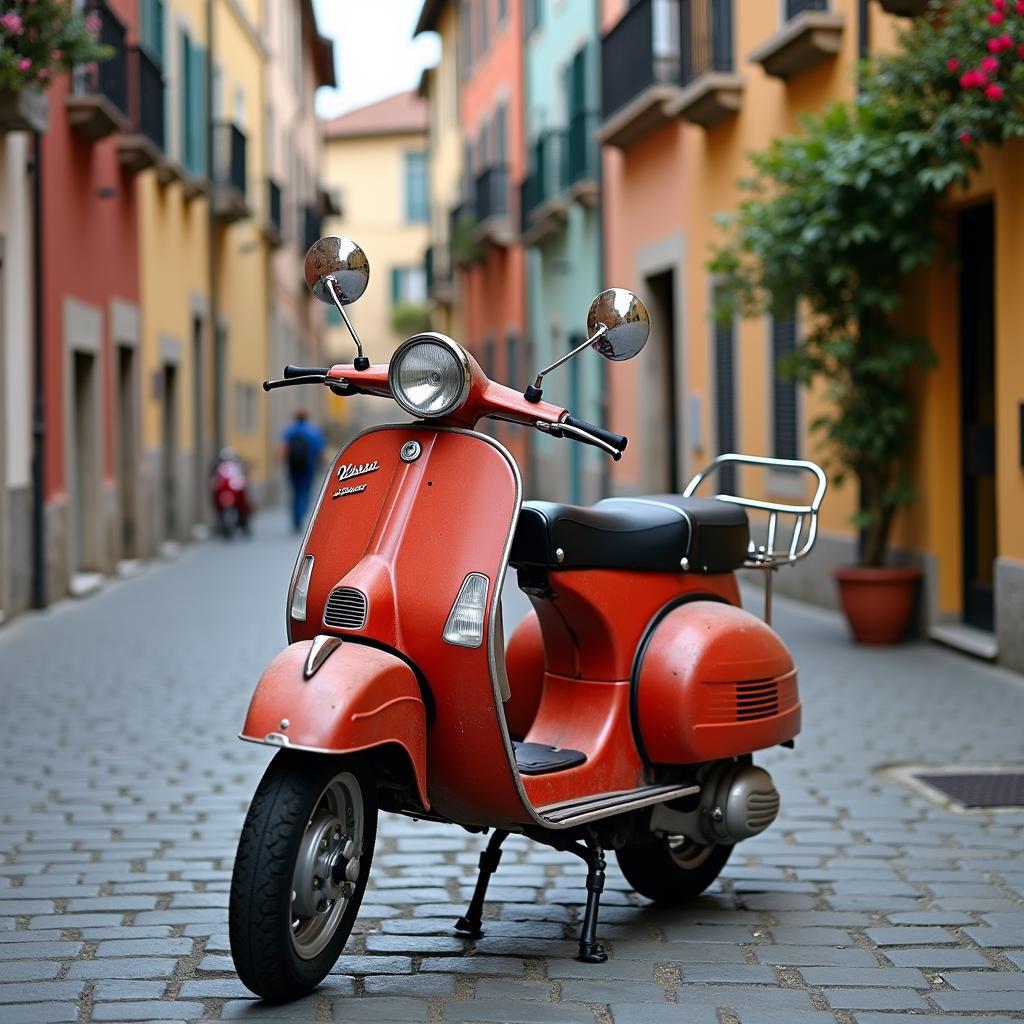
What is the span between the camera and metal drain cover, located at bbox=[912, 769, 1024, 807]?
20.9ft

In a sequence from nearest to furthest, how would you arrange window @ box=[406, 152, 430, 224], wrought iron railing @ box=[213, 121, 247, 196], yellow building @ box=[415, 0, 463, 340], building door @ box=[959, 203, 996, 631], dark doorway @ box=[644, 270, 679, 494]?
1. building door @ box=[959, 203, 996, 631]
2. dark doorway @ box=[644, 270, 679, 494]
3. wrought iron railing @ box=[213, 121, 247, 196]
4. yellow building @ box=[415, 0, 463, 340]
5. window @ box=[406, 152, 430, 224]

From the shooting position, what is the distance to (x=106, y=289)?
17.0 metres

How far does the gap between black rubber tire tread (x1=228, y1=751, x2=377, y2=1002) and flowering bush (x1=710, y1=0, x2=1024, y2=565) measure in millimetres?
6546

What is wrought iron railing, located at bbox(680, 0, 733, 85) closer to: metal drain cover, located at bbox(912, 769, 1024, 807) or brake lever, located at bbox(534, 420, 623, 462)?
metal drain cover, located at bbox(912, 769, 1024, 807)

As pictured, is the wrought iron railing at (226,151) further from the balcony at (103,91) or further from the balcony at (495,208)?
the balcony at (103,91)

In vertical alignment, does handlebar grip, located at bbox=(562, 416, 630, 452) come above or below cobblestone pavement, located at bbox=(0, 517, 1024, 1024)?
above

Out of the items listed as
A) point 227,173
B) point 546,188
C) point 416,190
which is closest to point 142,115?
point 227,173

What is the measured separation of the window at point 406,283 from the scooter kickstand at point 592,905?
A: 5925cm

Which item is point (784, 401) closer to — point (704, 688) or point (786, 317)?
point (786, 317)

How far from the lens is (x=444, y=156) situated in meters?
42.1

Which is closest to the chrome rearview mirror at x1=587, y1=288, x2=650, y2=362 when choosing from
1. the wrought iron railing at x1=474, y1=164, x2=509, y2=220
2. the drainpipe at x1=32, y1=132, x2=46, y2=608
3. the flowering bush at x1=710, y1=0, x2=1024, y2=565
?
the flowering bush at x1=710, y1=0, x2=1024, y2=565

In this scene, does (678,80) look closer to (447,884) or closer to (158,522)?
(158,522)

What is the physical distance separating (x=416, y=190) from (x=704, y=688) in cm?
6023

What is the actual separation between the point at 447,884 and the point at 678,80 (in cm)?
1370
